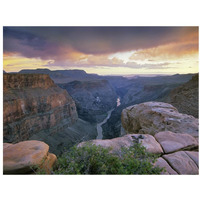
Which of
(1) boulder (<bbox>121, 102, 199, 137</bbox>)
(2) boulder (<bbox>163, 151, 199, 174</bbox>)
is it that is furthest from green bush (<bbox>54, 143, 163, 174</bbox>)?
(1) boulder (<bbox>121, 102, 199, 137</bbox>)

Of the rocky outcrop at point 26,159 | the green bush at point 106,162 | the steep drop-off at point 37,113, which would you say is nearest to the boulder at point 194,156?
the green bush at point 106,162

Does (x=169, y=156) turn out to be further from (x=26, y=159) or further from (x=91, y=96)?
(x=91, y=96)

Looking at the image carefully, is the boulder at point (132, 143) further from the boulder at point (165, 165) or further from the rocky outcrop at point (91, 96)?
the rocky outcrop at point (91, 96)

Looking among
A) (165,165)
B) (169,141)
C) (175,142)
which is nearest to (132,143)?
(165,165)

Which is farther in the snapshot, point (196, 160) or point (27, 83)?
point (27, 83)

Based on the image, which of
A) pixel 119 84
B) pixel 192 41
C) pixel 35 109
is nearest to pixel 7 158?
pixel 192 41

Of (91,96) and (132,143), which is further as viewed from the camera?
(91,96)

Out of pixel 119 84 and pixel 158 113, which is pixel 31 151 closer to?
pixel 158 113
